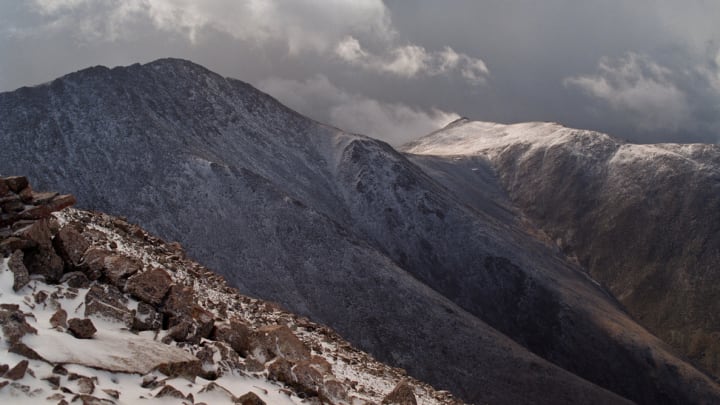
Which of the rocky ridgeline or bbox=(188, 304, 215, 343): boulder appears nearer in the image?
the rocky ridgeline

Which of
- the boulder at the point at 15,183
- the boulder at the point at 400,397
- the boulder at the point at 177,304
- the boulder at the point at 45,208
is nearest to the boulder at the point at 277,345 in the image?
the boulder at the point at 177,304

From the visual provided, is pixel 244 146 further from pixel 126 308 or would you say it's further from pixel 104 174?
pixel 126 308

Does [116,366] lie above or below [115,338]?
below

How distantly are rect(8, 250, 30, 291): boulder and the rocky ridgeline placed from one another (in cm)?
2

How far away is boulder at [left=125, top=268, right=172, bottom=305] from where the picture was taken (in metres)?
16.2

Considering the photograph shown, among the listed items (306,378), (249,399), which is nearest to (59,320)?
(249,399)

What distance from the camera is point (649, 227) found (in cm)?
16550

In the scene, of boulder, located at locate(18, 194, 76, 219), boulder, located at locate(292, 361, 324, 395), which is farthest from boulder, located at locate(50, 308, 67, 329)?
boulder, located at locate(292, 361, 324, 395)

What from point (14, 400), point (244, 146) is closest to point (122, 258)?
point (14, 400)

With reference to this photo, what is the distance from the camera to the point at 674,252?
156 meters

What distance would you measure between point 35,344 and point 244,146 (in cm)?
9330

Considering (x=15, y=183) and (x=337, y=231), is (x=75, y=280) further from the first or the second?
(x=337, y=231)

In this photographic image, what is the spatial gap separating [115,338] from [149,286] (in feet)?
7.83

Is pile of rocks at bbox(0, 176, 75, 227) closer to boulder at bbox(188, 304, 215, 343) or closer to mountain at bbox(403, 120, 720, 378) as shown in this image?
boulder at bbox(188, 304, 215, 343)
